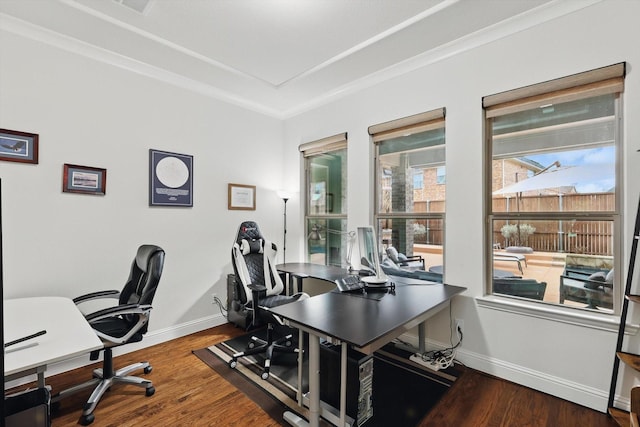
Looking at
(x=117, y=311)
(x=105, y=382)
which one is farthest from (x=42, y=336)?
(x=105, y=382)

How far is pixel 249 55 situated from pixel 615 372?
3.60 m

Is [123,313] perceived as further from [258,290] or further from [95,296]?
[258,290]

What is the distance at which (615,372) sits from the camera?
187cm

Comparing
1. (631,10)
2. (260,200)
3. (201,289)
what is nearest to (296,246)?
(260,200)

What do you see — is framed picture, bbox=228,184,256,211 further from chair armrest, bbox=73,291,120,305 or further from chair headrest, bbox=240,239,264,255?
chair armrest, bbox=73,291,120,305

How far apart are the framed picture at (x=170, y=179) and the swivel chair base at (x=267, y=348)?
5.25ft

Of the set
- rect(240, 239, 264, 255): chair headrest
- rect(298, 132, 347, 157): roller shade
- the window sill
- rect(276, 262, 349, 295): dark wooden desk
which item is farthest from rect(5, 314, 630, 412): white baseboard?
rect(298, 132, 347, 157): roller shade

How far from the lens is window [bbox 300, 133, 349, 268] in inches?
147

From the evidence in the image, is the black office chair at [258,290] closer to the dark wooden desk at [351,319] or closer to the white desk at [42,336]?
the dark wooden desk at [351,319]

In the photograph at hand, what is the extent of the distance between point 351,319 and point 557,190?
183 centimetres

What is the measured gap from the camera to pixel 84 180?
2623mm

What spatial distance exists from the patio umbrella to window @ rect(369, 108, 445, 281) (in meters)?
0.62

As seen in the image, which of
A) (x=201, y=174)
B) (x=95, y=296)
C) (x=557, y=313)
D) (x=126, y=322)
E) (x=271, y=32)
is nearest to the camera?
(x=557, y=313)

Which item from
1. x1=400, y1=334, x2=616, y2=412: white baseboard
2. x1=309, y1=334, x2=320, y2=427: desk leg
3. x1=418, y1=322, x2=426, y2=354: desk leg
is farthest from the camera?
x1=418, y1=322, x2=426, y2=354: desk leg
